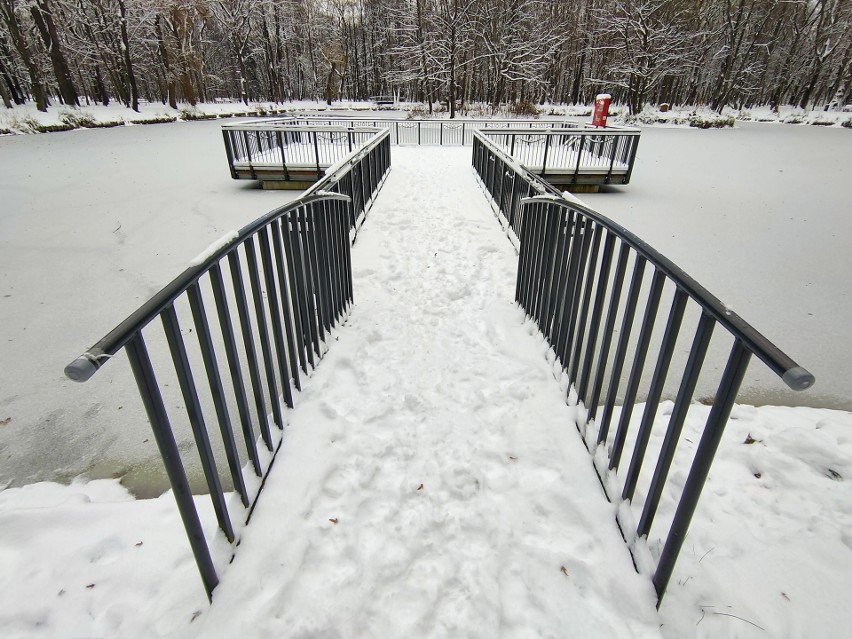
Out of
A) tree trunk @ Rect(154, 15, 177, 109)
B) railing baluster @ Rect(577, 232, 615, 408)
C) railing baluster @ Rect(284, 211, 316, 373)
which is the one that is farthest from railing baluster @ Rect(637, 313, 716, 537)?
tree trunk @ Rect(154, 15, 177, 109)

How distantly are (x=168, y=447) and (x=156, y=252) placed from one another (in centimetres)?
661

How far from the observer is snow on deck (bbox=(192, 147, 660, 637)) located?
1.55m

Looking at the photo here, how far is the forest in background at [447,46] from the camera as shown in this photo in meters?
30.9

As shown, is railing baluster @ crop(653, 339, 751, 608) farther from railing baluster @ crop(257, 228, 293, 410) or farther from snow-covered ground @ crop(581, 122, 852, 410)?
snow-covered ground @ crop(581, 122, 852, 410)

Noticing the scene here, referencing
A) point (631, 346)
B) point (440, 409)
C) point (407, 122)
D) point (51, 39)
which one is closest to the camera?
point (440, 409)

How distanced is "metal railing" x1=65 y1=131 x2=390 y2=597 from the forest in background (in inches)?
1042

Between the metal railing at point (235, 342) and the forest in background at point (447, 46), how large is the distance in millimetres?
26455

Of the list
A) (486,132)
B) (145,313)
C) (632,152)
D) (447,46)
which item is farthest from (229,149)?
(447,46)

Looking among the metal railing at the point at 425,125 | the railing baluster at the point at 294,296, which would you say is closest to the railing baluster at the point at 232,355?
the railing baluster at the point at 294,296

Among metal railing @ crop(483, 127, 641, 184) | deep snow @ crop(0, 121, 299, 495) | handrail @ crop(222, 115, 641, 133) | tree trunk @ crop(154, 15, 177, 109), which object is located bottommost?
deep snow @ crop(0, 121, 299, 495)

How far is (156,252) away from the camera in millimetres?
6770

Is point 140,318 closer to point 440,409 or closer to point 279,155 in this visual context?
point 440,409

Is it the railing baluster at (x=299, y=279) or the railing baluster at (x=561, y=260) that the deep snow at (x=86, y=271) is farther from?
the railing baluster at (x=561, y=260)

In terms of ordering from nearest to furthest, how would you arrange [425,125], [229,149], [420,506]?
[420,506] < [229,149] < [425,125]
